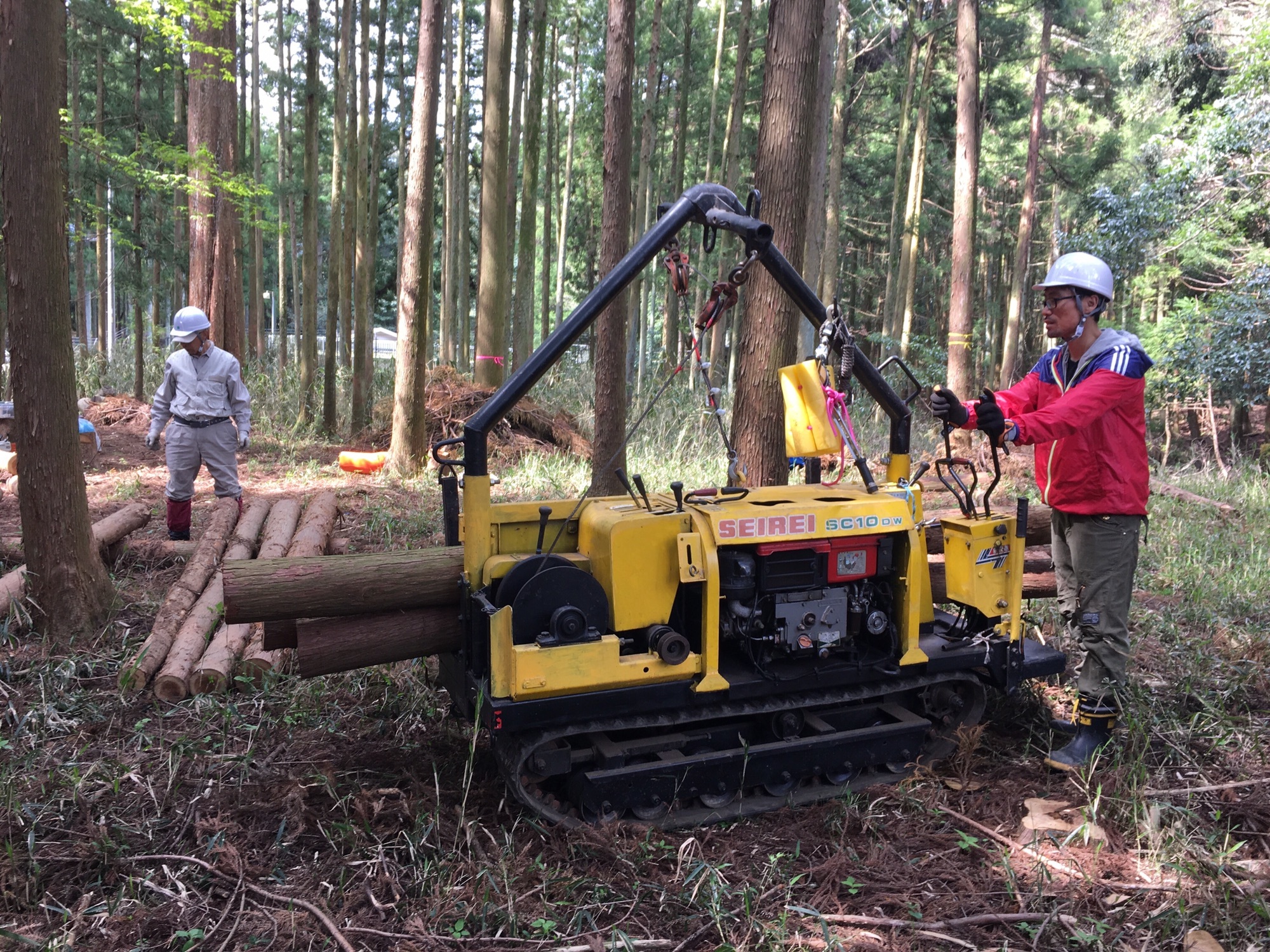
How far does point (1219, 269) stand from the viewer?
20.0 meters

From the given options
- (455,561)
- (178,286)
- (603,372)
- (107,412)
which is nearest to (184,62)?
(178,286)

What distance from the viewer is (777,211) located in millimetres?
6762

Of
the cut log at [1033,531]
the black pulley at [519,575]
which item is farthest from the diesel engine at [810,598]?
the cut log at [1033,531]

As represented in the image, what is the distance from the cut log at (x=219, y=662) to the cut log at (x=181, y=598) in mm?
255

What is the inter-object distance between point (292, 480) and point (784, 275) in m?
8.34

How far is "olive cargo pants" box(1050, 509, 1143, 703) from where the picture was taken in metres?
4.62

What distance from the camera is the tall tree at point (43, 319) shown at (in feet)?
16.7

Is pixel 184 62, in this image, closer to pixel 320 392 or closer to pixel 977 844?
pixel 320 392

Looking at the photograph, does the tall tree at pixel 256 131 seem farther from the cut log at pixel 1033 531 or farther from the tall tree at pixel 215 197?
the cut log at pixel 1033 531

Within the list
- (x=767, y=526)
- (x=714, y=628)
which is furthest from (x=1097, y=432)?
(x=714, y=628)

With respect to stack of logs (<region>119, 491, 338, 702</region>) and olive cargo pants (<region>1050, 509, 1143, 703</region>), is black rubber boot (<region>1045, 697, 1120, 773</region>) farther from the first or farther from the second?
stack of logs (<region>119, 491, 338, 702</region>)

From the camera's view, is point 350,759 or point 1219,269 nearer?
point 350,759

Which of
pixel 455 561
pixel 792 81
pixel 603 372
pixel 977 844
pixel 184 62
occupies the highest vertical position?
pixel 184 62

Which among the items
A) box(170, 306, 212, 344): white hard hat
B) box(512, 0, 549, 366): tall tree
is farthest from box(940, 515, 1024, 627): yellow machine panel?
box(512, 0, 549, 366): tall tree
